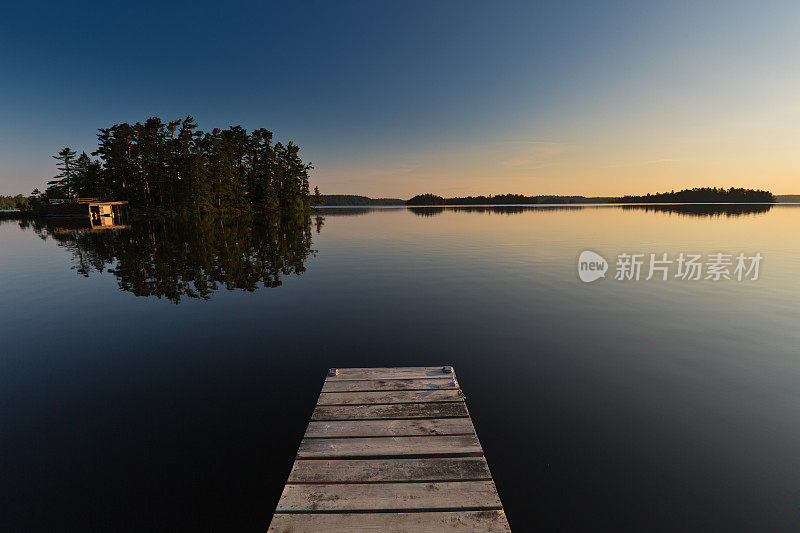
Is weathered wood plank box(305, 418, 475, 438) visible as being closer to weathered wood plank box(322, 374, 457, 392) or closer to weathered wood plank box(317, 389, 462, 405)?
weathered wood plank box(317, 389, 462, 405)

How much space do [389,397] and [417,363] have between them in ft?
10.2

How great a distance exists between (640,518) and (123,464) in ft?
27.0

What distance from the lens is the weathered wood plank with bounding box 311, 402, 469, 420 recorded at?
5.78 meters

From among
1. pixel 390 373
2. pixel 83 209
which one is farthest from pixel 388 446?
pixel 83 209

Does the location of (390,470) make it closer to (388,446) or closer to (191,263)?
(388,446)

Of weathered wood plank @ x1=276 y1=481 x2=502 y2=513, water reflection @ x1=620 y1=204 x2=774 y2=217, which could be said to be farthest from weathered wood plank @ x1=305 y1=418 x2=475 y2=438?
water reflection @ x1=620 y1=204 x2=774 y2=217

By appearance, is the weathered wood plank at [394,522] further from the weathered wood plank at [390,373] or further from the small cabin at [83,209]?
the small cabin at [83,209]

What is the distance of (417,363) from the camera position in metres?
9.41

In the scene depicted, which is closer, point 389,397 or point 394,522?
point 394,522

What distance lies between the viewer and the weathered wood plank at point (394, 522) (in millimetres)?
3721

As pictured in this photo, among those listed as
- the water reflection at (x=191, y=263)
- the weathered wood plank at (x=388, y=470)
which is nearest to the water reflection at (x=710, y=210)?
the water reflection at (x=191, y=263)

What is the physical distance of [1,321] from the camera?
12.7m

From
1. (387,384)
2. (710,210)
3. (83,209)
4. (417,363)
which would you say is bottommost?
(417,363)

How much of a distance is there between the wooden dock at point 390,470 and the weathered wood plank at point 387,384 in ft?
0.30
